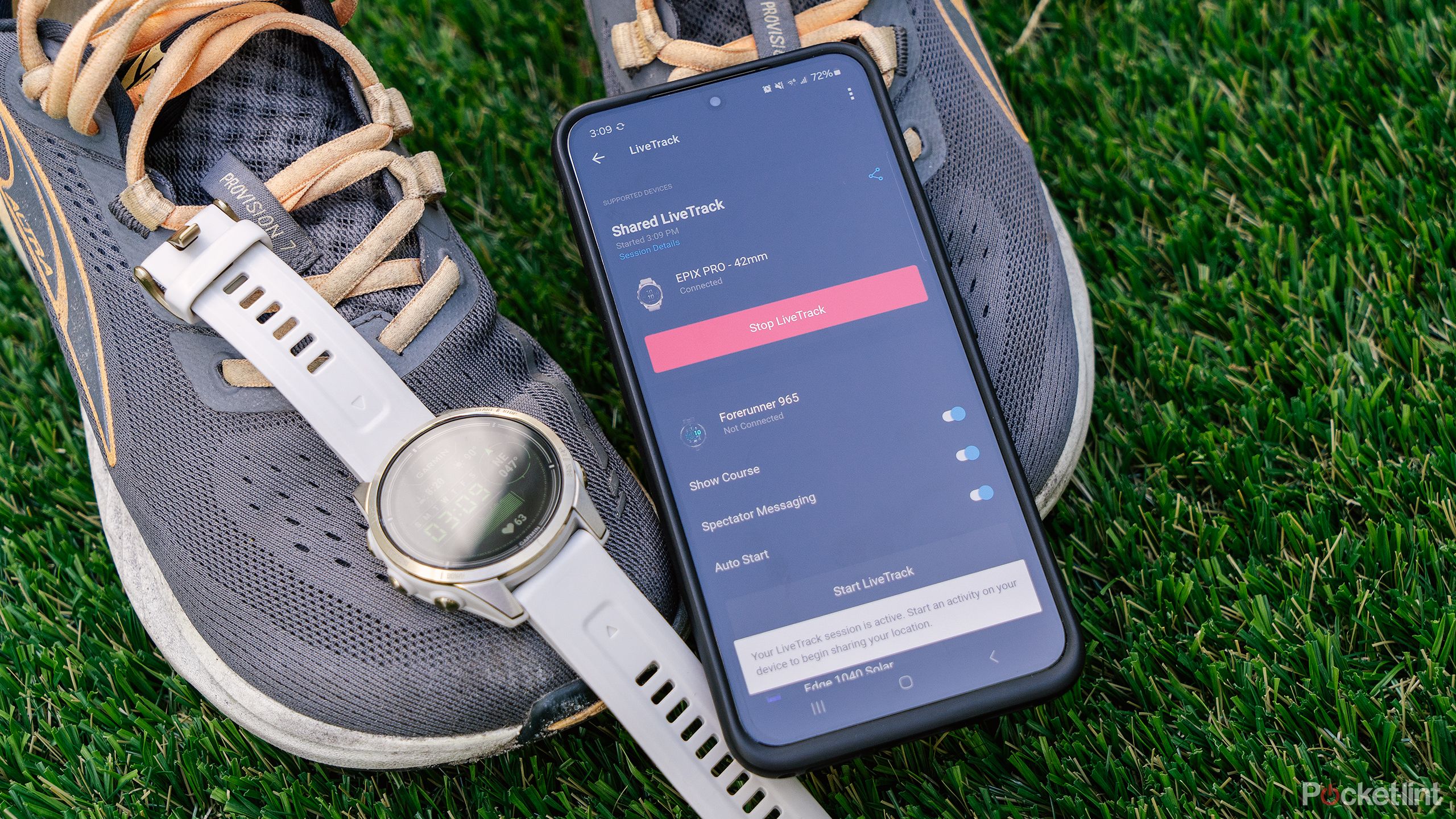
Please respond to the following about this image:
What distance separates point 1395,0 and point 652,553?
63.5 inches

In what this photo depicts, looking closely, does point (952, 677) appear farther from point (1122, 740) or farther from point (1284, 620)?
point (1284, 620)

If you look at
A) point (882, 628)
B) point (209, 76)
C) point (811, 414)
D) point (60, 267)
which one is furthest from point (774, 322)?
point (60, 267)

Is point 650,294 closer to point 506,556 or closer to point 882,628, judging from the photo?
point 506,556

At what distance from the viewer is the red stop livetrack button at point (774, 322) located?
1414 mm

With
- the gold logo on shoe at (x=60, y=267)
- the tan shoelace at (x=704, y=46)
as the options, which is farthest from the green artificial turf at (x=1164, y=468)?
the tan shoelace at (x=704, y=46)

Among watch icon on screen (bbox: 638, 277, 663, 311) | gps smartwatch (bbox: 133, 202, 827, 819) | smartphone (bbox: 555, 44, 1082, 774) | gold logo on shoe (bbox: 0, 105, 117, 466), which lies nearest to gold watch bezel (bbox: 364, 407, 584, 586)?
gps smartwatch (bbox: 133, 202, 827, 819)

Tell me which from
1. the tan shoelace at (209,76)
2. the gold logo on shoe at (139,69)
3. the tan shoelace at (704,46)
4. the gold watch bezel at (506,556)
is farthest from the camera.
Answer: the tan shoelace at (704,46)

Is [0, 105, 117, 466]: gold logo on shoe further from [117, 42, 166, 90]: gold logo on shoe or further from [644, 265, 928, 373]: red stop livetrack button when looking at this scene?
[644, 265, 928, 373]: red stop livetrack button

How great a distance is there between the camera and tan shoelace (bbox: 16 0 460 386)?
4.47 ft

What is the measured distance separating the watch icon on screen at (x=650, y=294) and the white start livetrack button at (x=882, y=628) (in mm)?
453

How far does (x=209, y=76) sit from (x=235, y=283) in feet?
1.18

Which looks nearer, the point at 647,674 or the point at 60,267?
the point at 647,674

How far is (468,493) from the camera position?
1.27m

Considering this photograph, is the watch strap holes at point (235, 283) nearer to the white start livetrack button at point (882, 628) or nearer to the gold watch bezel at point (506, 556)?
the gold watch bezel at point (506, 556)
